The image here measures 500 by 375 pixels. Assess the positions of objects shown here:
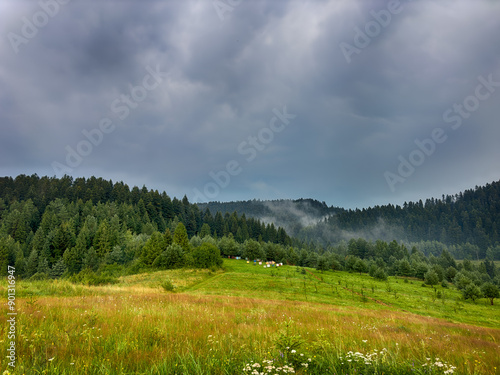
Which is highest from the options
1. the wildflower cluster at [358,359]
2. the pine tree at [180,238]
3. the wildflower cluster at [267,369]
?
A: the pine tree at [180,238]

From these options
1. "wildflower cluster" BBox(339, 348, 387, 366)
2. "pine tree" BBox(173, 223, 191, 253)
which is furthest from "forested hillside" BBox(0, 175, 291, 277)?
"wildflower cluster" BBox(339, 348, 387, 366)

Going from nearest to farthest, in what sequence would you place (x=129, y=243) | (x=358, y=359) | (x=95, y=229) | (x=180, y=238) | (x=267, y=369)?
(x=267, y=369) < (x=358, y=359) < (x=180, y=238) < (x=129, y=243) < (x=95, y=229)

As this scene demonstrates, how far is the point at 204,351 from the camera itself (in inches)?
162

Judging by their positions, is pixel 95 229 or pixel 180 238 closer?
pixel 180 238

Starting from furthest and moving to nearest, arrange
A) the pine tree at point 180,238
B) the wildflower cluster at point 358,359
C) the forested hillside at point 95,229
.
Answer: the pine tree at point 180,238 < the forested hillside at point 95,229 < the wildflower cluster at point 358,359

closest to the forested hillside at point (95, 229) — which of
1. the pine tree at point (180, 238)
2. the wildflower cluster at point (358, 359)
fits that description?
the pine tree at point (180, 238)

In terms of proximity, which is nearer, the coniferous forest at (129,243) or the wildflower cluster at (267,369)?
the wildflower cluster at (267,369)

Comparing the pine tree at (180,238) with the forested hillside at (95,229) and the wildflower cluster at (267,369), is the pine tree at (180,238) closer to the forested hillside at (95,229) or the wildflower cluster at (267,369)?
the forested hillside at (95,229)

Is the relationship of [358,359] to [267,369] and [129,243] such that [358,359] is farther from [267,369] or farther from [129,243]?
[129,243]

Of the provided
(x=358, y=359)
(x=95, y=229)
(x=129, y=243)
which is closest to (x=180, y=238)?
(x=129, y=243)

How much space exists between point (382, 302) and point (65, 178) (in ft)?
552

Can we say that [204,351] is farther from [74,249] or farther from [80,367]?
[74,249]

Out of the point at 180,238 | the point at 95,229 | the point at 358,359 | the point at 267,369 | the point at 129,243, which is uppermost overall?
the point at 95,229

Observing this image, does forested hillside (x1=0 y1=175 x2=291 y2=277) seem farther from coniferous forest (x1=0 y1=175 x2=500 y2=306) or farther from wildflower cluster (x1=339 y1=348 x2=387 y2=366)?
wildflower cluster (x1=339 y1=348 x2=387 y2=366)
